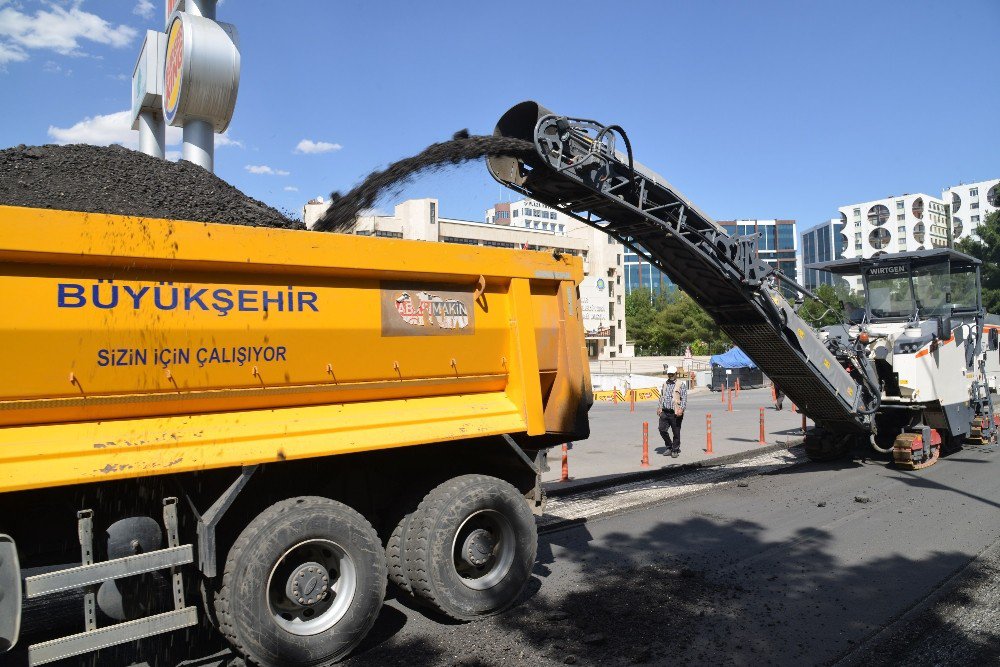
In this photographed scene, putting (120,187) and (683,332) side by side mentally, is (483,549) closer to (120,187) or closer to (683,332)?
(120,187)

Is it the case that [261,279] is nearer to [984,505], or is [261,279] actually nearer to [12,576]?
[12,576]

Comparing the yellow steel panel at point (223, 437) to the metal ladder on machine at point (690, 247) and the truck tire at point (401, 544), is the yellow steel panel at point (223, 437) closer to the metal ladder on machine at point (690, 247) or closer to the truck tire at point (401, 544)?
the truck tire at point (401, 544)

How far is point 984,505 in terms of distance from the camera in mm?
7844

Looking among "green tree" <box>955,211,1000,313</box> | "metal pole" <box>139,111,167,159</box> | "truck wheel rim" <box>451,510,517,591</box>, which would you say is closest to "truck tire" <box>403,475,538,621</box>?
"truck wheel rim" <box>451,510,517,591</box>

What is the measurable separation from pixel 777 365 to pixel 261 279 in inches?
288

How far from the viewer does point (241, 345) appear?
13.1 ft

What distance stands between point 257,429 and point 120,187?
212cm

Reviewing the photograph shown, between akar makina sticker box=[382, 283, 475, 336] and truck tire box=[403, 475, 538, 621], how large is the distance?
1107 millimetres

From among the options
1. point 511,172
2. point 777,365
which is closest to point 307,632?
point 511,172

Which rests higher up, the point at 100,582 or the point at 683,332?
the point at 683,332

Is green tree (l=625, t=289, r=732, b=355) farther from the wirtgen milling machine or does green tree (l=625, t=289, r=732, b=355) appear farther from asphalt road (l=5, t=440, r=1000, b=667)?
asphalt road (l=5, t=440, r=1000, b=667)

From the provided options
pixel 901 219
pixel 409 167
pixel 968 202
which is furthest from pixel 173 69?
pixel 968 202

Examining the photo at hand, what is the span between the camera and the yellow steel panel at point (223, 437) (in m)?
3.36

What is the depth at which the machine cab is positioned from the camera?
10.7m
